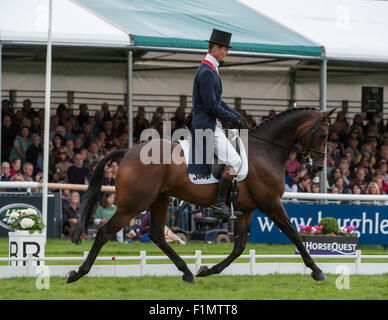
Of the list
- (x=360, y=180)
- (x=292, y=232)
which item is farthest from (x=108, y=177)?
(x=292, y=232)

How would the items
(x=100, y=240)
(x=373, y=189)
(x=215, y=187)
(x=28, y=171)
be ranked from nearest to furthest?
(x=100, y=240) → (x=215, y=187) → (x=28, y=171) → (x=373, y=189)

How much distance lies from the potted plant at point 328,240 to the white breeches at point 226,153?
2.63 m

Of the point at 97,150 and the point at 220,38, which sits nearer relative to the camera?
the point at 220,38

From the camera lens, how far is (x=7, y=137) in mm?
15758

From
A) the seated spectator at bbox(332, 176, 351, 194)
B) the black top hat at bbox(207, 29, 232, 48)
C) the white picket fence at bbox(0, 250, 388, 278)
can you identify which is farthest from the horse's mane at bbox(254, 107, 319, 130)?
the seated spectator at bbox(332, 176, 351, 194)

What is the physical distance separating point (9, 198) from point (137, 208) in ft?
15.1

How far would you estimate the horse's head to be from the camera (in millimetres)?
8805

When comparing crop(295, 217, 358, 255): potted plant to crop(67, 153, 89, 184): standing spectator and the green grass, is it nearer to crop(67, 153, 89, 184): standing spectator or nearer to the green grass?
the green grass

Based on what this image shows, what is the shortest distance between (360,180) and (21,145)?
22.6 feet

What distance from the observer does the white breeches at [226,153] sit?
829 centimetres

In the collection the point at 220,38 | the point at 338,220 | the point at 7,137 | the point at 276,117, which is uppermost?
the point at 220,38

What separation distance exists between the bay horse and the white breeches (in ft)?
0.71

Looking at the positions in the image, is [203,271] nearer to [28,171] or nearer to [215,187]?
[215,187]

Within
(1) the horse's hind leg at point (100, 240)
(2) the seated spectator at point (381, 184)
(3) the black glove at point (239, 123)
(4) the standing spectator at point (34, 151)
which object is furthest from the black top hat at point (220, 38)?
(2) the seated spectator at point (381, 184)
